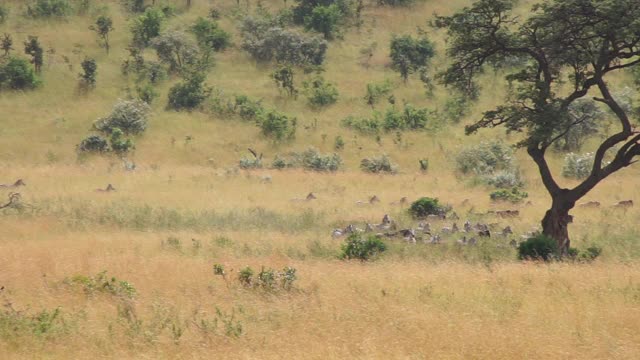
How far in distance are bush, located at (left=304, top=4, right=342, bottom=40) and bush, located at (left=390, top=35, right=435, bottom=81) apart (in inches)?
262

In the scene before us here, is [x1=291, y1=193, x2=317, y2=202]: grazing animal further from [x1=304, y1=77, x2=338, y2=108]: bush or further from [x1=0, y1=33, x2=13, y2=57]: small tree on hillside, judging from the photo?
[x1=0, y1=33, x2=13, y2=57]: small tree on hillside

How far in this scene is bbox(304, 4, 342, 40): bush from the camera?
5841 centimetres

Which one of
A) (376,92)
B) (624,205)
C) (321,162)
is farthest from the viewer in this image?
(376,92)

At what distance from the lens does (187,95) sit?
47406 mm

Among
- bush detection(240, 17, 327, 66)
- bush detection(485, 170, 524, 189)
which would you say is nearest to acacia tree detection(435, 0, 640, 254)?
bush detection(485, 170, 524, 189)

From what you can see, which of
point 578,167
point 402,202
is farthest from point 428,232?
point 578,167

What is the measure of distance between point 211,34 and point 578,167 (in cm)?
3330

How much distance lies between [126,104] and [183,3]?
22049 millimetres

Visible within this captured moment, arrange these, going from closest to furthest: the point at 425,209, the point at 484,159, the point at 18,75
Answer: the point at 425,209
the point at 484,159
the point at 18,75

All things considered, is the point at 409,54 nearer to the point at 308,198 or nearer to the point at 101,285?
the point at 308,198

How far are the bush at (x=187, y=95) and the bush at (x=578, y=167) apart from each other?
26014 mm

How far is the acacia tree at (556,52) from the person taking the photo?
635 inches

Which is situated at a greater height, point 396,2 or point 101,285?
point 396,2

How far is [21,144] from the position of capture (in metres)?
40.0
